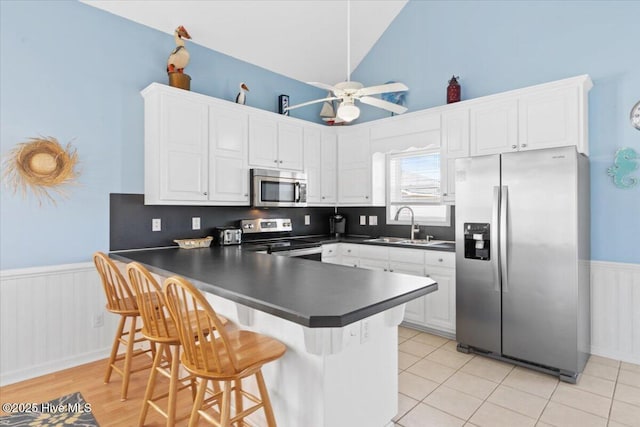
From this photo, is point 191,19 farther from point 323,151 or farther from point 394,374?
point 394,374

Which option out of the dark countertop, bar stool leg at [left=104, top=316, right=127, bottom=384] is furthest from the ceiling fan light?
bar stool leg at [left=104, top=316, right=127, bottom=384]

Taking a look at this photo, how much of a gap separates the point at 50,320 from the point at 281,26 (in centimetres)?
362

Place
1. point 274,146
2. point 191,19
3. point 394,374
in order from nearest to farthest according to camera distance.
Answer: point 394,374, point 191,19, point 274,146

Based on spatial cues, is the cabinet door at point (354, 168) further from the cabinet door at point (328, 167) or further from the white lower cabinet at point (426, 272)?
the white lower cabinet at point (426, 272)

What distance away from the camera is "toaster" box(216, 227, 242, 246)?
365 cm

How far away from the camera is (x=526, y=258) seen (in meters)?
2.82

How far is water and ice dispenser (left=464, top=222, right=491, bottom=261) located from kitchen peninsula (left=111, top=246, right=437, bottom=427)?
4.59 feet

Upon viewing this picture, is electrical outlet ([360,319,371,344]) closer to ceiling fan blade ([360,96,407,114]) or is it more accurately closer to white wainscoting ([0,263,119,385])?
ceiling fan blade ([360,96,407,114])

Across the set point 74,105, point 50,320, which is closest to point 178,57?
point 74,105

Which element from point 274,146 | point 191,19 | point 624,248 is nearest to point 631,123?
point 624,248

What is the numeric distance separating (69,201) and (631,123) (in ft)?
15.5

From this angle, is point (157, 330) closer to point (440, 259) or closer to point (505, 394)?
point (505, 394)

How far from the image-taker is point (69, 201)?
292 cm

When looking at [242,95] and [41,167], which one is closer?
[41,167]
